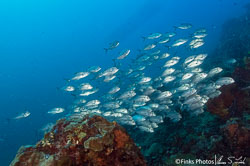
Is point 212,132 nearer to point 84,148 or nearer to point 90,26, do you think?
point 84,148

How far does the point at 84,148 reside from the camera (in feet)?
11.5

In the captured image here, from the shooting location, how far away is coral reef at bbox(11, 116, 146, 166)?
342 centimetres

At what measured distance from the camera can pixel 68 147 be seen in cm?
353

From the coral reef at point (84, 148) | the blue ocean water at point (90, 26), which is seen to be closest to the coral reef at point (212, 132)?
the coral reef at point (84, 148)

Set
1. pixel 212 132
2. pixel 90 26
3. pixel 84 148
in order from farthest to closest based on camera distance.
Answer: pixel 90 26
pixel 212 132
pixel 84 148

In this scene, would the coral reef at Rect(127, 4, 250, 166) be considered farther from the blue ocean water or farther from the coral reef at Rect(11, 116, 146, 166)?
the blue ocean water

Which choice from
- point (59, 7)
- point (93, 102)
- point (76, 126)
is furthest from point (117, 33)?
point (59, 7)

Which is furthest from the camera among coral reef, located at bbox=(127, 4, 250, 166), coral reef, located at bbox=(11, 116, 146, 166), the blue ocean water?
the blue ocean water

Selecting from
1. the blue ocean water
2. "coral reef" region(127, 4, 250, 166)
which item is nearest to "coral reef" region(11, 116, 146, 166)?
"coral reef" region(127, 4, 250, 166)

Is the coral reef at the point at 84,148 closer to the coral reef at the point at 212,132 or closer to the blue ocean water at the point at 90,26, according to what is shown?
the coral reef at the point at 212,132

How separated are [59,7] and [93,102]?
192 m

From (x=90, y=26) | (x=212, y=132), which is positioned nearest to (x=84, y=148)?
(x=212, y=132)

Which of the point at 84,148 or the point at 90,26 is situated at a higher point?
the point at 90,26

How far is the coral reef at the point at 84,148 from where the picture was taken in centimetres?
342
